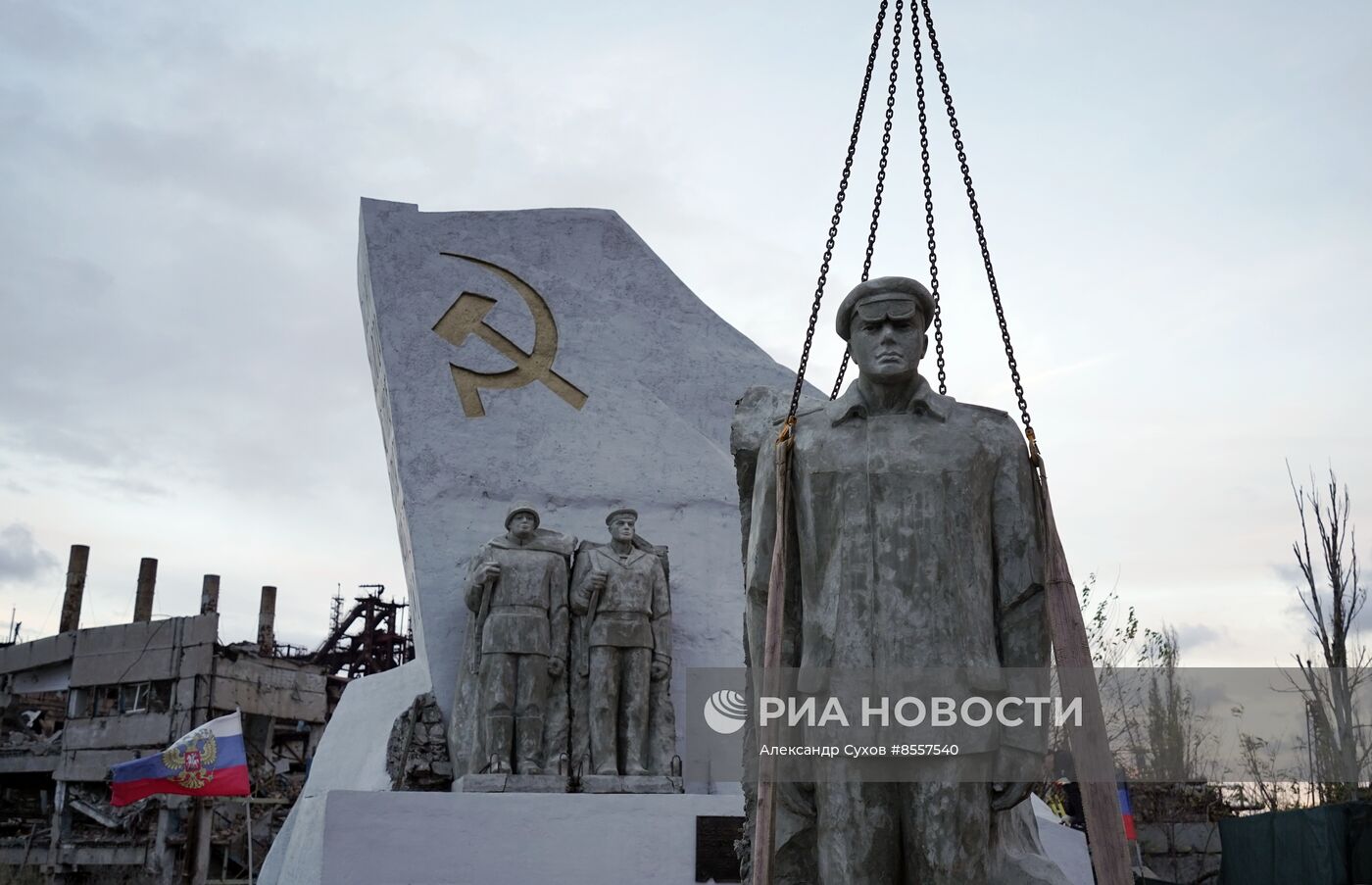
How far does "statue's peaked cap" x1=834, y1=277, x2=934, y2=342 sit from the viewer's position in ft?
11.9

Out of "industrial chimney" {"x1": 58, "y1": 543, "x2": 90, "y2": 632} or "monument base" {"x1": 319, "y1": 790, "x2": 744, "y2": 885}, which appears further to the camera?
"industrial chimney" {"x1": 58, "y1": 543, "x2": 90, "y2": 632}

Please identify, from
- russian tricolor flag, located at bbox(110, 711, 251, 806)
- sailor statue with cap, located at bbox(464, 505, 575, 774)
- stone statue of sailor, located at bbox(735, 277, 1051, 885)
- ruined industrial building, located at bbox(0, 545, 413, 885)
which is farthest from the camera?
ruined industrial building, located at bbox(0, 545, 413, 885)

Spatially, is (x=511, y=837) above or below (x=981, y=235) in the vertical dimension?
below

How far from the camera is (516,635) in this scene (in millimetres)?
7734

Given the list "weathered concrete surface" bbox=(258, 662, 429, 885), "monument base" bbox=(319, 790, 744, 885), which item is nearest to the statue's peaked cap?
"monument base" bbox=(319, 790, 744, 885)

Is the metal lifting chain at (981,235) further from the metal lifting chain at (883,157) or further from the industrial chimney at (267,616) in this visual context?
the industrial chimney at (267,616)

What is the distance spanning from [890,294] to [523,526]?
4.80 meters

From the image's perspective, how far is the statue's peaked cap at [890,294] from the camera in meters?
3.64

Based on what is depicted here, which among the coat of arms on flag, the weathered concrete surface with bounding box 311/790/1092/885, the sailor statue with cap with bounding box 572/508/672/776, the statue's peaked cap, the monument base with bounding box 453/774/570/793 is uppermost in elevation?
the statue's peaked cap

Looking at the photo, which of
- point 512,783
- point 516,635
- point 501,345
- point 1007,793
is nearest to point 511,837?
point 512,783

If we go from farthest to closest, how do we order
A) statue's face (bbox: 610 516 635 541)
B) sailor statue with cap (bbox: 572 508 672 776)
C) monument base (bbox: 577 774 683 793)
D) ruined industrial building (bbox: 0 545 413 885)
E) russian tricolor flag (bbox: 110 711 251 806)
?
ruined industrial building (bbox: 0 545 413 885)
russian tricolor flag (bbox: 110 711 251 806)
statue's face (bbox: 610 516 635 541)
sailor statue with cap (bbox: 572 508 672 776)
monument base (bbox: 577 774 683 793)

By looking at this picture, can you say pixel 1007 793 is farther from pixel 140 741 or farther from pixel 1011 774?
pixel 140 741

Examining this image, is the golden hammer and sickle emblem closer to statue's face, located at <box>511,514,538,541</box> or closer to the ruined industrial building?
statue's face, located at <box>511,514,538,541</box>

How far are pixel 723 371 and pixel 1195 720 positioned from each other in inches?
402
